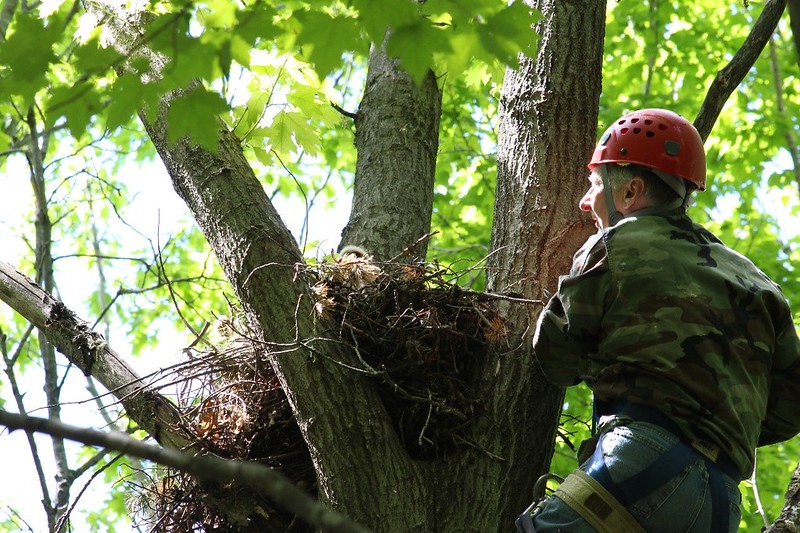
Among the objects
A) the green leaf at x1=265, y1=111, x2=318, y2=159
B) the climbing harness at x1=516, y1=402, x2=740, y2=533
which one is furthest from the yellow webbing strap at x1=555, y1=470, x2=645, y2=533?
the green leaf at x1=265, y1=111, x2=318, y2=159

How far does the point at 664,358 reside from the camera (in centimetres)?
247

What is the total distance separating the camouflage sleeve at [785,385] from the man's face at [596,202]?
654mm

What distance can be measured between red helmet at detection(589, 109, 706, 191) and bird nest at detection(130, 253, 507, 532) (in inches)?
27.0

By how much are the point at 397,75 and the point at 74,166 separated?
8412 mm

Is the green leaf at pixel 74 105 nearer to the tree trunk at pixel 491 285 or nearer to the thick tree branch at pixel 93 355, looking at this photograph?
the tree trunk at pixel 491 285

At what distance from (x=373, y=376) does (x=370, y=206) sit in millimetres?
1257

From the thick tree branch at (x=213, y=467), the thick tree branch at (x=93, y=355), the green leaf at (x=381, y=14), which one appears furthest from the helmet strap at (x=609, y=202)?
the thick tree branch at (x=213, y=467)

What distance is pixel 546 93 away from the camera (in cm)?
325

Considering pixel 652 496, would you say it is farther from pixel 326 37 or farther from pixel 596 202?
pixel 326 37

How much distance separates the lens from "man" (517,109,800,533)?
239 centimetres

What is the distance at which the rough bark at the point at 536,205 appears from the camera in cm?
280

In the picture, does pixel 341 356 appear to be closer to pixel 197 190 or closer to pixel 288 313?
pixel 288 313

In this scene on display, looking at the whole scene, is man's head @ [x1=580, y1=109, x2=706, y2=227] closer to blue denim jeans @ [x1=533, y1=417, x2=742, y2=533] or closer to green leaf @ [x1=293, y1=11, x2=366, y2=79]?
blue denim jeans @ [x1=533, y1=417, x2=742, y2=533]

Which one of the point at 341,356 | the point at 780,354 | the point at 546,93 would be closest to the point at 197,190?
the point at 341,356
